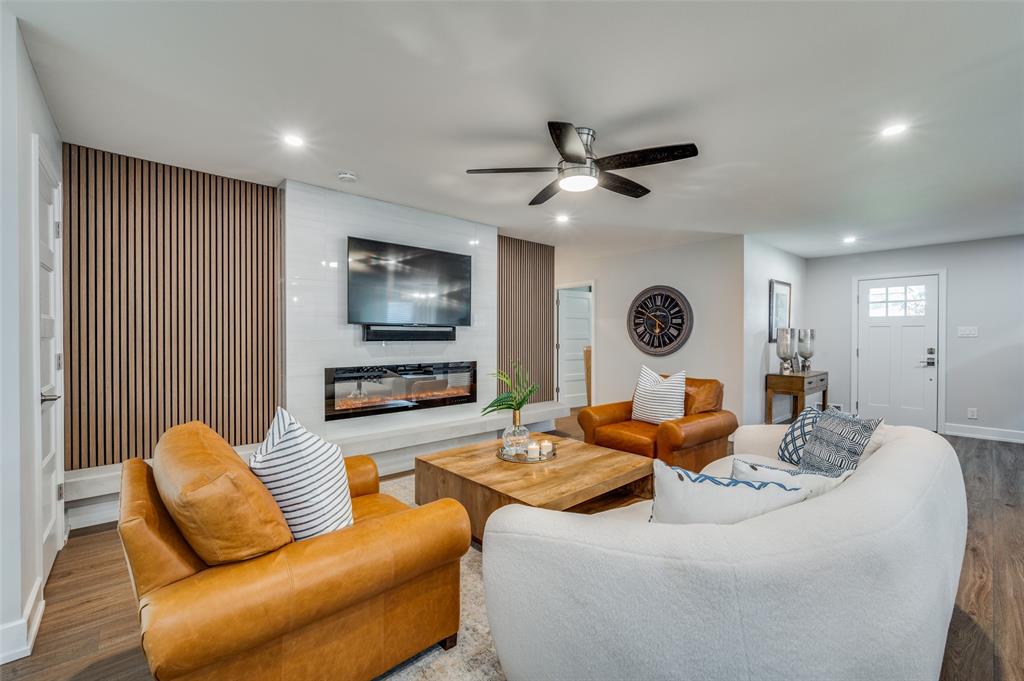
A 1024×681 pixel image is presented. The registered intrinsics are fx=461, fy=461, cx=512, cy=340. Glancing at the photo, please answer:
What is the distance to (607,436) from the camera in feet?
12.4

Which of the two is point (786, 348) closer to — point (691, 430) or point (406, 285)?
point (691, 430)

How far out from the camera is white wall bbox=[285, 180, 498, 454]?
3521mm

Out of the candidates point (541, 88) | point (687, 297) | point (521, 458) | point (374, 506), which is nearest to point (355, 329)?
point (521, 458)

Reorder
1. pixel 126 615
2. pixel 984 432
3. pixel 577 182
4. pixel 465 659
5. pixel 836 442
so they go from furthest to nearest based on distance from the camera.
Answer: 1. pixel 984 432
2. pixel 577 182
3. pixel 836 442
4. pixel 126 615
5. pixel 465 659

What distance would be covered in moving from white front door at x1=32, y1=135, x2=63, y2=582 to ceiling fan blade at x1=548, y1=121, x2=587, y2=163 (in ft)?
7.45

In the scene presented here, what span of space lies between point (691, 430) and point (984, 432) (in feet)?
14.4

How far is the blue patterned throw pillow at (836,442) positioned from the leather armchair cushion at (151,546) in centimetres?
241

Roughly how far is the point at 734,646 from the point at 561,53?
80.1 inches

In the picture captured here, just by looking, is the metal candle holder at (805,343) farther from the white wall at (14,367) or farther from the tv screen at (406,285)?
the white wall at (14,367)

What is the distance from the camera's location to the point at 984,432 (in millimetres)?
5234

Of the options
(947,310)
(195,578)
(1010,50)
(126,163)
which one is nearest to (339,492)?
(195,578)

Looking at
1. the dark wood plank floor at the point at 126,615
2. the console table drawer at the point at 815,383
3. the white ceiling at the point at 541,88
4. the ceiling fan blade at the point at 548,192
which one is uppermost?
the white ceiling at the point at 541,88

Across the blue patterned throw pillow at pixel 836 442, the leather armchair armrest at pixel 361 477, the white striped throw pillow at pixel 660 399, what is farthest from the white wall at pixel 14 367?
the white striped throw pillow at pixel 660 399

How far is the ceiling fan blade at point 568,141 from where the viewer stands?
2.09 meters
